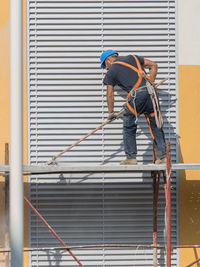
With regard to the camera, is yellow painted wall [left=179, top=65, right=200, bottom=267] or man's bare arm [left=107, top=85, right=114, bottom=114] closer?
man's bare arm [left=107, top=85, right=114, bottom=114]

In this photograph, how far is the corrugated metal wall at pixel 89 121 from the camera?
8.90 metres

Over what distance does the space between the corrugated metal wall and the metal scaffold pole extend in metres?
4.40

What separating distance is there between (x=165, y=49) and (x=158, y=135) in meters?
1.81

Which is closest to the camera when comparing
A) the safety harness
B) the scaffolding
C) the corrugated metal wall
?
the scaffolding

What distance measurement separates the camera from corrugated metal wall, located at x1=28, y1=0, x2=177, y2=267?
29.2ft

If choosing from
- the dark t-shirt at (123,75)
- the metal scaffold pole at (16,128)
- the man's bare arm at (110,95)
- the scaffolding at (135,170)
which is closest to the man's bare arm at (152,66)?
the dark t-shirt at (123,75)

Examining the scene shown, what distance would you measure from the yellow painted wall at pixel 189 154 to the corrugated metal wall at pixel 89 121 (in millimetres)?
152

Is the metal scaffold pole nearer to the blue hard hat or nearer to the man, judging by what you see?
the man

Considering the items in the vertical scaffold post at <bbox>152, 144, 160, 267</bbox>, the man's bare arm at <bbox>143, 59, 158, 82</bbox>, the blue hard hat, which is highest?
the blue hard hat

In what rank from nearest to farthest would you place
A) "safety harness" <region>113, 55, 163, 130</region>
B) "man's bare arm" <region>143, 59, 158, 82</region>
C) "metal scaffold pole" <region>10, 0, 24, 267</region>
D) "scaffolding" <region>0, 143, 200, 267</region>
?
"metal scaffold pole" <region>10, 0, 24, 267</region>, "scaffolding" <region>0, 143, 200, 267</region>, "safety harness" <region>113, 55, 163, 130</region>, "man's bare arm" <region>143, 59, 158, 82</region>

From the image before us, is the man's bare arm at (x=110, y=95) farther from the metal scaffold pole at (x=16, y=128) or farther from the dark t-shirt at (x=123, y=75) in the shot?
the metal scaffold pole at (x=16, y=128)

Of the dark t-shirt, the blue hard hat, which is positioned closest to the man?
the dark t-shirt

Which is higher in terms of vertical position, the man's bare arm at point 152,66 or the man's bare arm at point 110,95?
the man's bare arm at point 152,66

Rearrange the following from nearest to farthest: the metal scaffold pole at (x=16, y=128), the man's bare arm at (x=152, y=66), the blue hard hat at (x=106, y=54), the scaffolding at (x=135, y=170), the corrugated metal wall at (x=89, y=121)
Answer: the metal scaffold pole at (x=16, y=128) → the scaffolding at (x=135, y=170) → the man's bare arm at (x=152, y=66) → the blue hard hat at (x=106, y=54) → the corrugated metal wall at (x=89, y=121)
